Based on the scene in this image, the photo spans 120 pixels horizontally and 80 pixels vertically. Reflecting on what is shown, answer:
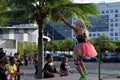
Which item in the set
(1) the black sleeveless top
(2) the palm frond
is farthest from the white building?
(1) the black sleeveless top

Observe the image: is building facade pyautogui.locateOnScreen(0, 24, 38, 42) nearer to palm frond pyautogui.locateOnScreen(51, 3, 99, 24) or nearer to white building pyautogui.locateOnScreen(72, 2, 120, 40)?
palm frond pyautogui.locateOnScreen(51, 3, 99, 24)

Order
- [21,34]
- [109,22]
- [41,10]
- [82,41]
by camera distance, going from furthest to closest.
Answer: [109,22] → [21,34] → [41,10] → [82,41]

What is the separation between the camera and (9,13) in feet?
66.8

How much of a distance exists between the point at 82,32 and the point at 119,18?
189 metres

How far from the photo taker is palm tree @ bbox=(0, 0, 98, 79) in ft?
63.0

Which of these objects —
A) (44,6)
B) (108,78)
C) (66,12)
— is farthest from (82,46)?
(44,6)

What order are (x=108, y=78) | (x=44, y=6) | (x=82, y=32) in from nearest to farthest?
(x=82, y=32) < (x=108, y=78) < (x=44, y=6)

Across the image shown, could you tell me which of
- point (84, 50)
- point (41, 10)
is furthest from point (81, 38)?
point (41, 10)

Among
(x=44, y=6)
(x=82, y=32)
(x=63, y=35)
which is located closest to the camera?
(x=82, y=32)

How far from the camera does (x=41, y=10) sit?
20.4 meters

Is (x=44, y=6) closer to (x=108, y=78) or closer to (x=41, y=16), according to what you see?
(x=41, y=16)

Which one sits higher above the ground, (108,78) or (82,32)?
(82,32)

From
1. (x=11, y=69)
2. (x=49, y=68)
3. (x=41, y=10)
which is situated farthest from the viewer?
(x=41, y=10)

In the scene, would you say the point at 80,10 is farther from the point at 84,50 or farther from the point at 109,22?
the point at 109,22
